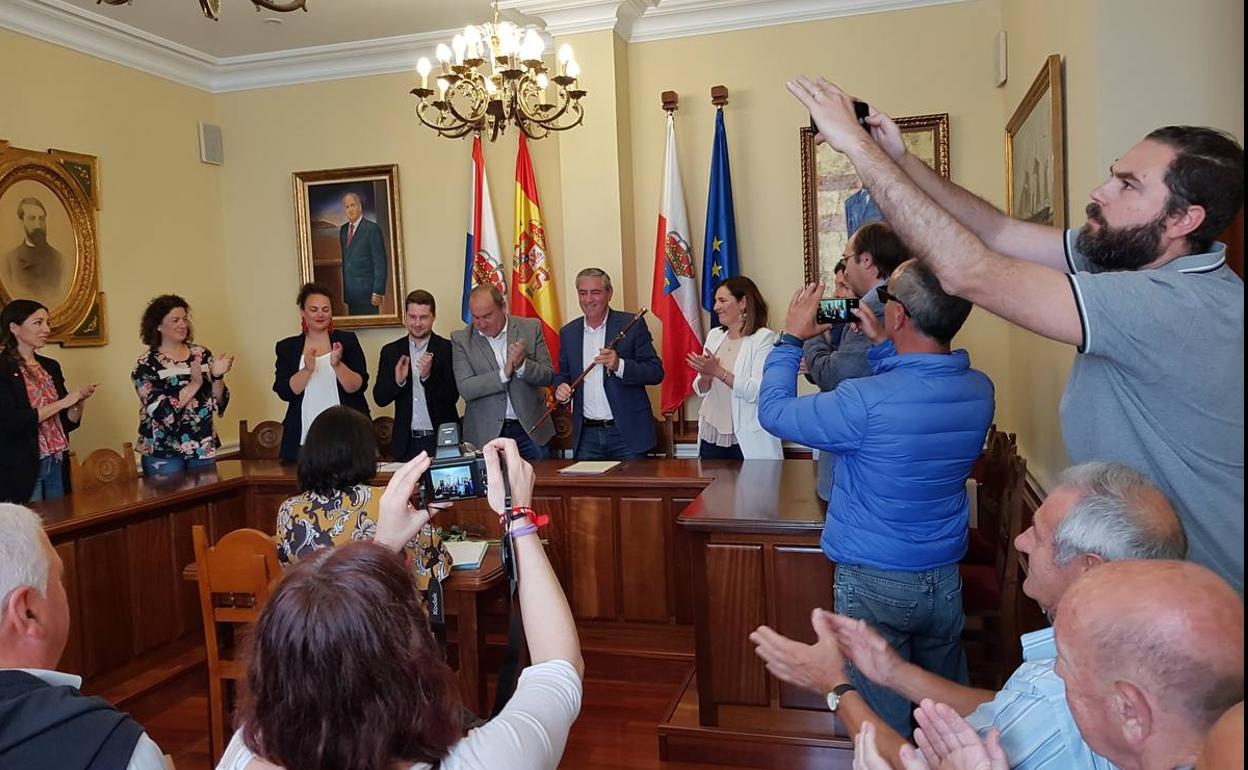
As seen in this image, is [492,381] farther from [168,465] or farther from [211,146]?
[211,146]

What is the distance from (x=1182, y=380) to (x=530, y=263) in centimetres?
459

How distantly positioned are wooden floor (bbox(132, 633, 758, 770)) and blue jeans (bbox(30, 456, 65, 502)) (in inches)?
44.7

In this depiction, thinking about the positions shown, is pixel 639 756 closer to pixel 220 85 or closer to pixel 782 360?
pixel 782 360

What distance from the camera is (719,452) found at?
457 cm

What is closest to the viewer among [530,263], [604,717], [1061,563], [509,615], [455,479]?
[1061,563]

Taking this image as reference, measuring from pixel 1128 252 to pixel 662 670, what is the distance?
291cm

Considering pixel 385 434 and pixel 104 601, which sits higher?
pixel 385 434

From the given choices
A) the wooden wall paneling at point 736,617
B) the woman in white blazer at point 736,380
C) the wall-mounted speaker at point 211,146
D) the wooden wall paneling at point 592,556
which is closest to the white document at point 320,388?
the wooden wall paneling at point 592,556

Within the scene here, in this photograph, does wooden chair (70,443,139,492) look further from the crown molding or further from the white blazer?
the white blazer

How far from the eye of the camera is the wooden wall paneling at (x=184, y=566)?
4266mm

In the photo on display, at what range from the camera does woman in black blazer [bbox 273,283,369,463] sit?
490 cm

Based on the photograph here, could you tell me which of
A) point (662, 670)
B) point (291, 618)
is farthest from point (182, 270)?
point (291, 618)

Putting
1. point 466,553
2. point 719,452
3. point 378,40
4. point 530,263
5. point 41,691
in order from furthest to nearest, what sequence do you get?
point 378,40 < point 530,263 < point 719,452 < point 466,553 < point 41,691

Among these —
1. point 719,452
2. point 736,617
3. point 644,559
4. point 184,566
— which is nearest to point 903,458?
point 736,617
